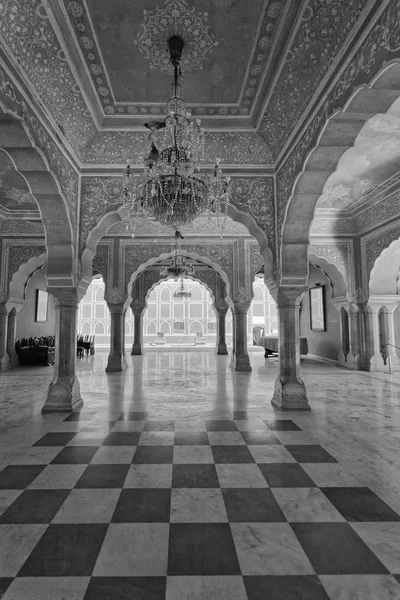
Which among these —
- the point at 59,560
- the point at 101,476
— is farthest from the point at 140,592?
the point at 101,476

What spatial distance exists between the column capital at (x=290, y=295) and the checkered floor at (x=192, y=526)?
2010mm

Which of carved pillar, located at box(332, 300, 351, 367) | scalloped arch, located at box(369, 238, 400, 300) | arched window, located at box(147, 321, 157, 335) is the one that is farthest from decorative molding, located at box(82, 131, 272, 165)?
arched window, located at box(147, 321, 157, 335)

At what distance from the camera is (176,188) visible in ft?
10.8

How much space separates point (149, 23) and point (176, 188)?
1.32 metres

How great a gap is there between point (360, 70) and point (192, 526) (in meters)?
3.22

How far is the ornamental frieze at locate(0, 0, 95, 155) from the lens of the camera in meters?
2.47

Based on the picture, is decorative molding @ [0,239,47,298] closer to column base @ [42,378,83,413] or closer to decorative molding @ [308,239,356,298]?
column base @ [42,378,83,413]

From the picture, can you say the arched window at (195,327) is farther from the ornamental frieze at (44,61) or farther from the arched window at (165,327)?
the ornamental frieze at (44,61)

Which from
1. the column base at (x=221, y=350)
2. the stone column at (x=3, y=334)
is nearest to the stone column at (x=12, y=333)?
the stone column at (x=3, y=334)

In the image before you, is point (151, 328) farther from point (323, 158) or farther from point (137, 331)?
point (323, 158)

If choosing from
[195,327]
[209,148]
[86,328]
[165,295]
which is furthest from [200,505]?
[86,328]

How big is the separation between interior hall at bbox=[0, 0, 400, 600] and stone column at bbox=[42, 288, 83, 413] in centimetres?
3

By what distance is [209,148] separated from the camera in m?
4.51

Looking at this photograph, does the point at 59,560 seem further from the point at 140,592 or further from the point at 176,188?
the point at 176,188
